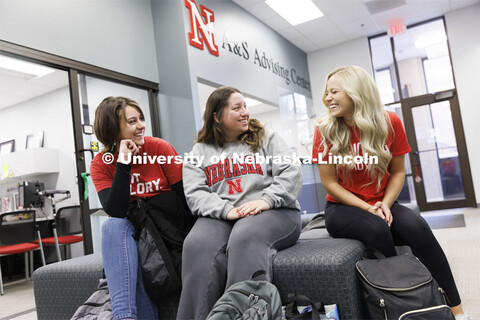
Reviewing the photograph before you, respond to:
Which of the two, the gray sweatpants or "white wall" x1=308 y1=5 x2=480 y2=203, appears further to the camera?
"white wall" x1=308 y1=5 x2=480 y2=203

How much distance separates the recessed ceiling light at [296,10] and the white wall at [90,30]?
1.98 meters

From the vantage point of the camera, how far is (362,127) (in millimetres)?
1624

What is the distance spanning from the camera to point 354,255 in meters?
1.34

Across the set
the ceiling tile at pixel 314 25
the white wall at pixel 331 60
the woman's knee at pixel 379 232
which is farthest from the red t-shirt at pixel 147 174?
the white wall at pixel 331 60

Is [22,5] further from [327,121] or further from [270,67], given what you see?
[270,67]

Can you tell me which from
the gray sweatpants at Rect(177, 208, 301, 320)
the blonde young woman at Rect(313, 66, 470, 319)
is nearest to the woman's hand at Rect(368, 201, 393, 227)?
the blonde young woman at Rect(313, 66, 470, 319)

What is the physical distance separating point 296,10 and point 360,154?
4.56 metres

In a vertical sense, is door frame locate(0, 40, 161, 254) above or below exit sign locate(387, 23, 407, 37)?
below

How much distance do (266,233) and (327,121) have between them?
649 mm

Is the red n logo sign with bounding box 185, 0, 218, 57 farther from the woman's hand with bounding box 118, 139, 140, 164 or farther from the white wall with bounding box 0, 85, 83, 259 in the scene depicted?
the white wall with bounding box 0, 85, 83, 259

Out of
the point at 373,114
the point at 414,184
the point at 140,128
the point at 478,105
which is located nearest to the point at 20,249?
the point at 140,128

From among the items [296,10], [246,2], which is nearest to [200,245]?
[246,2]

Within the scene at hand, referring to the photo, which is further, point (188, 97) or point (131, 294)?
point (188, 97)

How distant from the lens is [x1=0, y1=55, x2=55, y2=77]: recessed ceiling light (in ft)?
17.3
